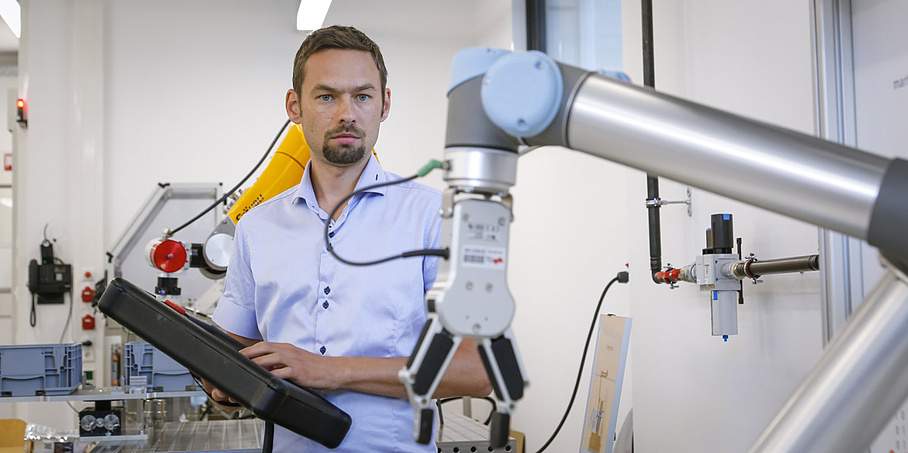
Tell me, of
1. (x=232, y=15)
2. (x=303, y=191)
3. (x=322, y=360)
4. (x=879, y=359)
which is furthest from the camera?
(x=232, y=15)

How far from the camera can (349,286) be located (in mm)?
1316

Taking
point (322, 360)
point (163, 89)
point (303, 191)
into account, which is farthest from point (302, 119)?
point (163, 89)

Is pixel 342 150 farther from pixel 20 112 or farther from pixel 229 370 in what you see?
pixel 20 112

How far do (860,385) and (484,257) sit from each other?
0.92 feet

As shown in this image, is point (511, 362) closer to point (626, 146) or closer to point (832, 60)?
point (626, 146)

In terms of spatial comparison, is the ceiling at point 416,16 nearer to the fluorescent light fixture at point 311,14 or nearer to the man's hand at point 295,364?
the fluorescent light fixture at point 311,14

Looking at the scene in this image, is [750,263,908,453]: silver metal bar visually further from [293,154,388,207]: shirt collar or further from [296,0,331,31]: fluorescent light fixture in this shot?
[296,0,331,31]: fluorescent light fixture

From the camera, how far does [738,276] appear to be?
1.89 meters

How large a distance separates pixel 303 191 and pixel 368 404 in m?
0.41

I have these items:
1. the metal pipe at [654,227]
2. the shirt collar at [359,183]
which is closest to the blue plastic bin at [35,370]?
the shirt collar at [359,183]

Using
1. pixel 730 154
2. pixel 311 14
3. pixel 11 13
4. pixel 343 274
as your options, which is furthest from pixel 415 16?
pixel 730 154

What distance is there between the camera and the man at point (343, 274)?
49.1 inches

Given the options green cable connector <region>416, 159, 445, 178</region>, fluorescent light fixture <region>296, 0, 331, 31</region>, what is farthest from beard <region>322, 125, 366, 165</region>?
fluorescent light fixture <region>296, 0, 331, 31</region>

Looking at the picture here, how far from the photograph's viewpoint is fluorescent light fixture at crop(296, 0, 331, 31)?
16.2 ft
